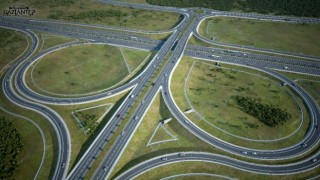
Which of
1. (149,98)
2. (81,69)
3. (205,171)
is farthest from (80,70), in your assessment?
(205,171)

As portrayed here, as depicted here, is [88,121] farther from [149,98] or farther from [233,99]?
[233,99]

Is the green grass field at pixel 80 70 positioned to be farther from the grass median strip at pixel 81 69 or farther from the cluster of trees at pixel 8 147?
the cluster of trees at pixel 8 147

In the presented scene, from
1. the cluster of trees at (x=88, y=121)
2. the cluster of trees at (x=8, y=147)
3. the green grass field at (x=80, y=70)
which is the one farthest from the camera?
the green grass field at (x=80, y=70)

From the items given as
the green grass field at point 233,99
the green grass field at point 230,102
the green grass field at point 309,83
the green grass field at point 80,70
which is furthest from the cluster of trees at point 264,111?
the green grass field at point 80,70

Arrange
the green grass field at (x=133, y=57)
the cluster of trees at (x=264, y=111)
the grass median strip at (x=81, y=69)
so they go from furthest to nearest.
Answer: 1. the green grass field at (x=133, y=57)
2. the grass median strip at (x=81, y=69)
3. the cluster of trees at (x=264, y=111)

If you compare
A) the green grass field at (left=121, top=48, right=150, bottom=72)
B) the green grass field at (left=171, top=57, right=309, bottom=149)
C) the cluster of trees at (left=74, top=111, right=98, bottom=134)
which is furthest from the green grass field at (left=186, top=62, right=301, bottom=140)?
the cluster of trees at (left=74, top=111, right=98, bottom=134)

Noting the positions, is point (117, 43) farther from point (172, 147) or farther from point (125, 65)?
point (172, 147)
